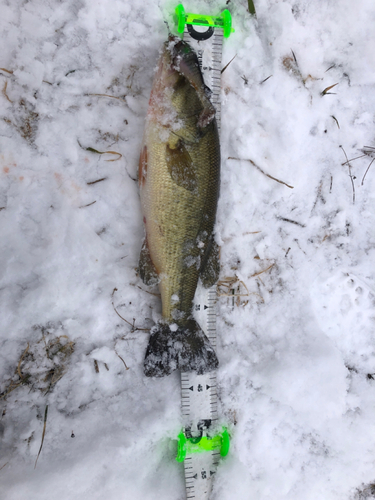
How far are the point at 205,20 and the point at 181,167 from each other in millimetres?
1383

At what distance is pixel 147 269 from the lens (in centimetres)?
250

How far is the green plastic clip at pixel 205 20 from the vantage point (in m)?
2.54

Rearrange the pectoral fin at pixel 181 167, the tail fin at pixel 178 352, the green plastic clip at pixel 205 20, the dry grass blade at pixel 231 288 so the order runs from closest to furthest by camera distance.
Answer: the pectoral fin at pixel 181 167 → the tail fin at pixel 178 352 → the green plastic clip at pixel 205 20 → the dry grass blade at pixel 231 288

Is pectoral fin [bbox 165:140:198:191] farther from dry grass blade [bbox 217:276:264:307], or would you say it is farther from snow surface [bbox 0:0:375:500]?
dry grass blade [bbox 217:276:264:307]

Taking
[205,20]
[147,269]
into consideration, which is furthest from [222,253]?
[205,20]

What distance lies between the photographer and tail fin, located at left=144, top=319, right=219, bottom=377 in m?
2.43

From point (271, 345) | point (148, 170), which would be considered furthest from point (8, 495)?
point (148, 170)

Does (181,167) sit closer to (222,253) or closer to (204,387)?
Result: (222,253)

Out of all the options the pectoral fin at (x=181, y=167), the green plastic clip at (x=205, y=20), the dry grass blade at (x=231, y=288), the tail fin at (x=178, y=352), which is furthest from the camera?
the dry grass blade at (x=231, y=288)

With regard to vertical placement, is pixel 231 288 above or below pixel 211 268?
below

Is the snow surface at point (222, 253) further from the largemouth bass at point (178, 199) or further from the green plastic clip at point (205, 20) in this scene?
the largemouth bass at point (178, 199)

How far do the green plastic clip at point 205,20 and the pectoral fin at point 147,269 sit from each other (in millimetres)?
1769

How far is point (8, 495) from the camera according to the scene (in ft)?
7.54

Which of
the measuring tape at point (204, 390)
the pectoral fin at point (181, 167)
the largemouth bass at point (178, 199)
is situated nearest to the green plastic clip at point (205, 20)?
the measuring tape at point (204, 390)
